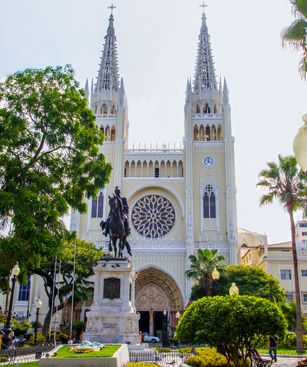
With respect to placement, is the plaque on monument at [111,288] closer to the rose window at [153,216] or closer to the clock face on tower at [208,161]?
the rose window at [153,216]

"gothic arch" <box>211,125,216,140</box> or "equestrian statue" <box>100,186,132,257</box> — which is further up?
"gothic arch" <box>211,125,216,140</box>

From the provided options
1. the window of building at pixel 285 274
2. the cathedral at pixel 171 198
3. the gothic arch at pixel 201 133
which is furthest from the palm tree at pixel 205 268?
the gothic arch at pixel 201 133

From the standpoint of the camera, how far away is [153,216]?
43344 mm

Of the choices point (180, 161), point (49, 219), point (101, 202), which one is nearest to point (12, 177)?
point (49, 219)

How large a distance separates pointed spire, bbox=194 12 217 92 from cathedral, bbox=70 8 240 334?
737 millimetres

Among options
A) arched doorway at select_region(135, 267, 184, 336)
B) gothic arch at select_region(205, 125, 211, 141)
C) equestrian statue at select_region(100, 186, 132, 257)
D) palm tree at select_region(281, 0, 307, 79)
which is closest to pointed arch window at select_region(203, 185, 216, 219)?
gothic arch at select_region(205, 125, 211, 141)

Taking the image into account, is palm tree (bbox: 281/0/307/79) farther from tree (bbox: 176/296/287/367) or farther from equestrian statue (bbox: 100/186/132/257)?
equestrian statue (bbox: 100/186/132/257)

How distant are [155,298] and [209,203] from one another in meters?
10.5

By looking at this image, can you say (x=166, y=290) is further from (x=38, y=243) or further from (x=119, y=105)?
(x=38, y=243)

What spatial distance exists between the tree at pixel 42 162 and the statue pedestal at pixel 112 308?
205 cm

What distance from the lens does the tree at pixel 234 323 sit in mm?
10570

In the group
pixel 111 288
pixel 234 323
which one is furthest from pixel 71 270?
pixel 234 323

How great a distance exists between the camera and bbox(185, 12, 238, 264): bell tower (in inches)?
1631

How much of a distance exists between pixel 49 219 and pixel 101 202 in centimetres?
2797
